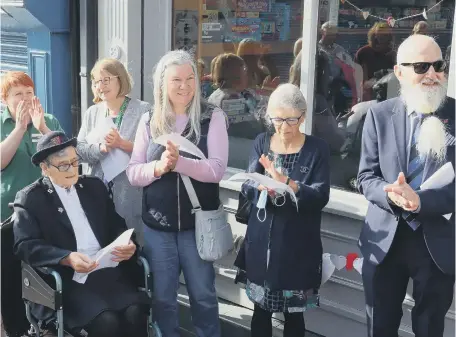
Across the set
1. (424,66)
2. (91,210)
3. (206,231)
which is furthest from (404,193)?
(91,210)

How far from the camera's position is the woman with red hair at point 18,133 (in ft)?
12.6

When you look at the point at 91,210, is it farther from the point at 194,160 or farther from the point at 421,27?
the point at 421,27

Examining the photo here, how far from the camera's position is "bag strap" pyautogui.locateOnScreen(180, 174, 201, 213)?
3.39 m

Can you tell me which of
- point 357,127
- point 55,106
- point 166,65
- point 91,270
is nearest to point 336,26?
point 357,127

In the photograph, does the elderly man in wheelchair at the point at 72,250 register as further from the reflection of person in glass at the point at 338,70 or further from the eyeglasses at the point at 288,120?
the reflection of person in glass at the point at 338,70

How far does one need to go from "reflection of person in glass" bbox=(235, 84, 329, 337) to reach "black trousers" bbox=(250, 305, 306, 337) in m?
0.07

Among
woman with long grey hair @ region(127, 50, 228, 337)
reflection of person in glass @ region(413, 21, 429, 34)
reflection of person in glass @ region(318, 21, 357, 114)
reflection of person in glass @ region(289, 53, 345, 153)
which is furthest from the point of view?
reflection of person in glass @ region(289, 53, 345, 153)

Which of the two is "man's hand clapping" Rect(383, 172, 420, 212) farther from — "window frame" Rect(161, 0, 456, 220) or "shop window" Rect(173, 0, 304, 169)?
"shop window" Rect(173, 0, 304, 169)

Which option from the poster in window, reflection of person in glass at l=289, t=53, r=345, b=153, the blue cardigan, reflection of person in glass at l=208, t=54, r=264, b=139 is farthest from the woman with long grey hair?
the poster in window

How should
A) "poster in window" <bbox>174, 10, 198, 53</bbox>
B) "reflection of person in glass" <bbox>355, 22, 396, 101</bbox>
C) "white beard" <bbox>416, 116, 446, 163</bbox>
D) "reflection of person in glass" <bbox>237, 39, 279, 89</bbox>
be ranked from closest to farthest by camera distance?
"white beard" <bbox>416, 116, 446, 163</bbox> < "reflection of person in glass" <bbox>355, 22, 396, 101</bbox> < "reflection of person in glass" <bbox>237, 39, 279, 89</bbox> < "poster in window" <bbox>174, 10, 198, 53</bbox>

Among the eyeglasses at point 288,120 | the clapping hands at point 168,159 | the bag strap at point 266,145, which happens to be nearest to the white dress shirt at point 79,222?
the clapping hands at point 168,159

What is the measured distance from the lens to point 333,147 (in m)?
4.12

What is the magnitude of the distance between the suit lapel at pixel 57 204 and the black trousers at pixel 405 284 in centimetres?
150

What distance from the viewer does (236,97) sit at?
4.56 metres
